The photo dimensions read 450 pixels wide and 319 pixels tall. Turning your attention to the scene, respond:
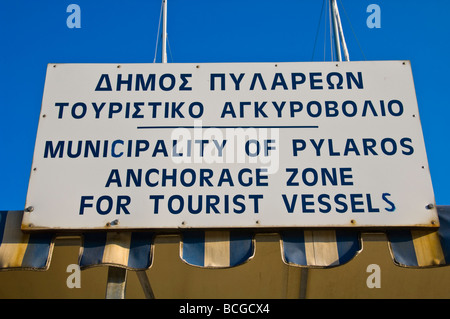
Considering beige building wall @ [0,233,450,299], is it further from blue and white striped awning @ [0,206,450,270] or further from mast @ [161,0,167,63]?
mast @ [161,0,167,63]

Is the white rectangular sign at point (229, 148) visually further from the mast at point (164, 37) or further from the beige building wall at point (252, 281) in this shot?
the beige building wall at point (252, 281)

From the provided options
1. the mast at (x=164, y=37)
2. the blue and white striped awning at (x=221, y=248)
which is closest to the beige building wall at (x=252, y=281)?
the blue and white striped awning at (x=221, y=248)

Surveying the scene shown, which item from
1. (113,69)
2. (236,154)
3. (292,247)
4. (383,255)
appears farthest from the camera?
(383,255)

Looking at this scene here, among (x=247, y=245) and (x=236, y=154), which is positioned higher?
(x=236, y=154)

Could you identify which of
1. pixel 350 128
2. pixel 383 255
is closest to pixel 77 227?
pixel 350 128

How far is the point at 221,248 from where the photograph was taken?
3.00 metres

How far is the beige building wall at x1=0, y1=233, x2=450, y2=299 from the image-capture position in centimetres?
422

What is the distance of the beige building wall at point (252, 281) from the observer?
4223mm

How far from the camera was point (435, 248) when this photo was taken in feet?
9.86

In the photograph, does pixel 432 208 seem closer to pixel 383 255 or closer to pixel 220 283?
pixel 383 255

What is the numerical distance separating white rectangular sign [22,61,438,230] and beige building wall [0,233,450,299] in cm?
111

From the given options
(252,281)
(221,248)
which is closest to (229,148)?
(221,248)

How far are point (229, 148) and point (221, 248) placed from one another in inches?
28.5

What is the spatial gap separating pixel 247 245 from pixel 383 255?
5.54ft
